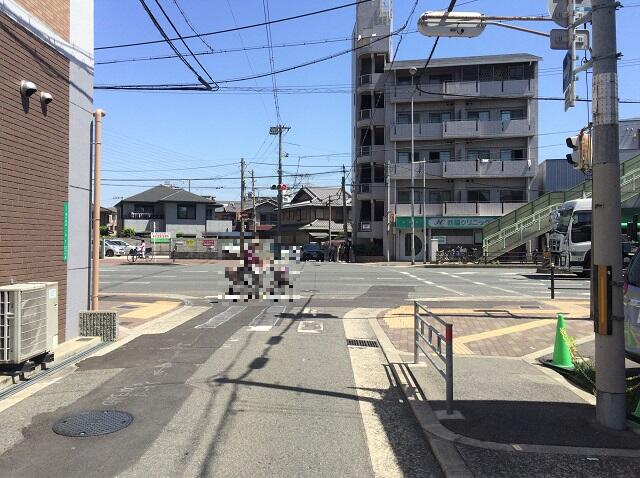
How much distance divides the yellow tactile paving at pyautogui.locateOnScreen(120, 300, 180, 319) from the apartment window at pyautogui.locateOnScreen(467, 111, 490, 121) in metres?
35.8

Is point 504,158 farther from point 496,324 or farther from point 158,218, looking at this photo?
point 158,218

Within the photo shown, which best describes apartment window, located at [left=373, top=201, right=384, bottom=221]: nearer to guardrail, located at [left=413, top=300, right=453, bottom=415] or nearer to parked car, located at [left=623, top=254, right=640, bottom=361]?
guardrail, located at [left=413, top=300, right=453, bottom=415]

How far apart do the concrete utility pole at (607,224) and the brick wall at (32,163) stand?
7.02 meters

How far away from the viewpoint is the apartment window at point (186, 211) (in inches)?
2586

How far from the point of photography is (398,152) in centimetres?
4559

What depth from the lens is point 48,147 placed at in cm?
812

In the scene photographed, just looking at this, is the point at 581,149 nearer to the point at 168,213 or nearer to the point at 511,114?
the point at 511,114

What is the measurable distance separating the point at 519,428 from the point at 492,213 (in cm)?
4014

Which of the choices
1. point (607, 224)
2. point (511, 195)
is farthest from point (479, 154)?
point (607, 224)

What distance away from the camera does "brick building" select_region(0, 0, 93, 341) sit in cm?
709

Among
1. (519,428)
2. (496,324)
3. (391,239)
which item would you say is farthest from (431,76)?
(519,428)

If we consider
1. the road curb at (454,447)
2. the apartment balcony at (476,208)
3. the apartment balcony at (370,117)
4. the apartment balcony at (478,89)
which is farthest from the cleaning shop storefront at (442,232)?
the road curb at (454,447)

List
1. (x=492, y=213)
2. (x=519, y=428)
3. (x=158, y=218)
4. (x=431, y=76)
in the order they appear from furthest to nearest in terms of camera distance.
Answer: (x=158, y=218)
(x=431, y=76)
(x=492, y=213)
(x=519, y=428)

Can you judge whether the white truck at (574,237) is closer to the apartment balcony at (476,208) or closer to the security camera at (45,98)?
the apartment balcony at (476,208)
